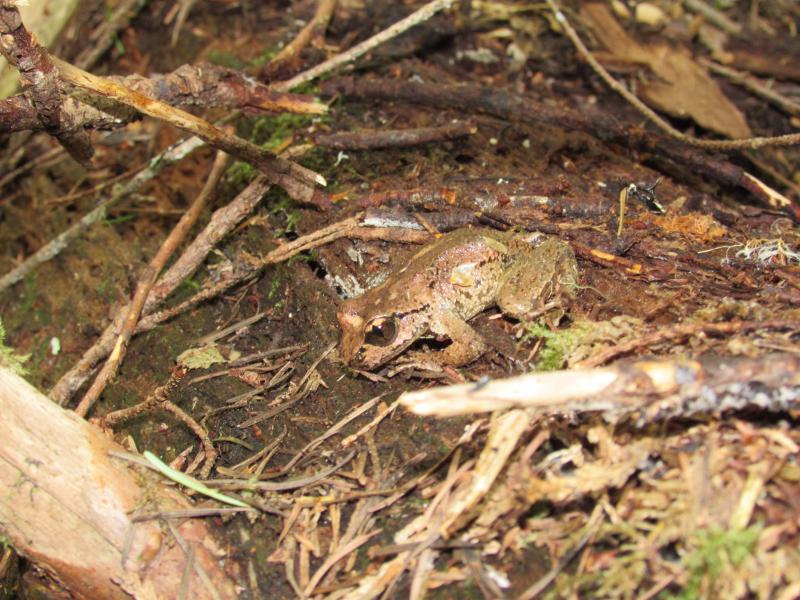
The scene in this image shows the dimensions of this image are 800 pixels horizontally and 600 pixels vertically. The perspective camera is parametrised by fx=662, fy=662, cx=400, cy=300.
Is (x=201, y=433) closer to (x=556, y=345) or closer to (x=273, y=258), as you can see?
(x=273, y=258)

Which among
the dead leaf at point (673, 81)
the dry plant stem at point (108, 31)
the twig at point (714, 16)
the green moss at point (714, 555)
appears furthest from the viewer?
the twig at point (714, 16)

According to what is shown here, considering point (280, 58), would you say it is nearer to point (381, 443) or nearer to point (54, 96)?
point (54, 96)

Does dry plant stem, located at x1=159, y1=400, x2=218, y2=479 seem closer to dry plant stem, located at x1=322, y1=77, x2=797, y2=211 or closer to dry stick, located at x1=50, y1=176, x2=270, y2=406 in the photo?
dry stick, located at x1=50, y1=176, x2=270, y2=406

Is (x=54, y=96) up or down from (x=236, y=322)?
up

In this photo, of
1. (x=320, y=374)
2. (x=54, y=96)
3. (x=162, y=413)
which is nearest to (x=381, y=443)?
(x=320, y=374)

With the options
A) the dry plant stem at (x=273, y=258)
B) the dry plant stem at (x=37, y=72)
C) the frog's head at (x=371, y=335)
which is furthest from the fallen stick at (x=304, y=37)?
the frog's head at (x=371, y=335)

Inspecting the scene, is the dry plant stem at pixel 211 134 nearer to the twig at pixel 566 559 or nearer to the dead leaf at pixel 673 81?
the twig at pixel 566 559
